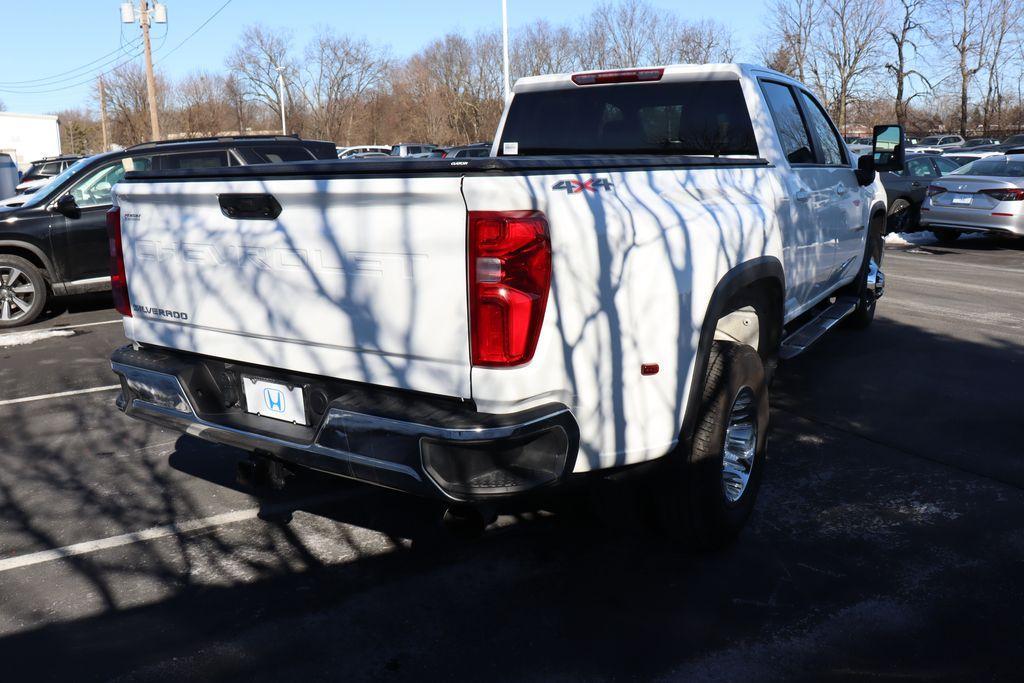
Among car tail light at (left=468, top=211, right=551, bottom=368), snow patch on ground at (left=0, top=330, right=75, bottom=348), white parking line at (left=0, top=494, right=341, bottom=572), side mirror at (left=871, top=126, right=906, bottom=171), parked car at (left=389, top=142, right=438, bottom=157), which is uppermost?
parked car at (left=389, top=142, right=438, bottom=157)

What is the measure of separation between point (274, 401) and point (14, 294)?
25.0 ft

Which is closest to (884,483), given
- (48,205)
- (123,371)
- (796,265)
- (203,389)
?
(796,265)

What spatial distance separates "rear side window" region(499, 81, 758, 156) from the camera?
488cm

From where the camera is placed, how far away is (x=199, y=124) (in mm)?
67500

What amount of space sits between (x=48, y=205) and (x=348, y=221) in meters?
8.14

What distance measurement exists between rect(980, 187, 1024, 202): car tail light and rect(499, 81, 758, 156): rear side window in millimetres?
11862

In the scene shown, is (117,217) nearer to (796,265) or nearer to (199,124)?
(796,265)

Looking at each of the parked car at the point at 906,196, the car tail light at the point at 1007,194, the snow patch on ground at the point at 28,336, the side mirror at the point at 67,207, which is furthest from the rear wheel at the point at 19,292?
the parked car at the point at 906,196

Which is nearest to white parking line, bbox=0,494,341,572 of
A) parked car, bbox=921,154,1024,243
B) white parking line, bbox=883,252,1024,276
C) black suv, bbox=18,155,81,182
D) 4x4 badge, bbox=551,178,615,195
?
4x4 badge, bbox=551,178,615,195

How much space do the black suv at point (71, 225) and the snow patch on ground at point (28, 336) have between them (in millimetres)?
562

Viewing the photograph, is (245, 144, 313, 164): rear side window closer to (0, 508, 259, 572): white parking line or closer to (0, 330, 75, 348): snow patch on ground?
(0, 330, 75, 348): snow patch on ground

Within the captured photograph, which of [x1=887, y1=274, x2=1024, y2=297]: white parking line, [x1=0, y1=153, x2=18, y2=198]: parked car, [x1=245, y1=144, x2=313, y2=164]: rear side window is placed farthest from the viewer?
[x1=0, y1=153, x2=18, y2=198]: parked car

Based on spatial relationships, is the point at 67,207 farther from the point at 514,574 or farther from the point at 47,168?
the point at 47,168

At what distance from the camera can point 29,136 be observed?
68875 mm
